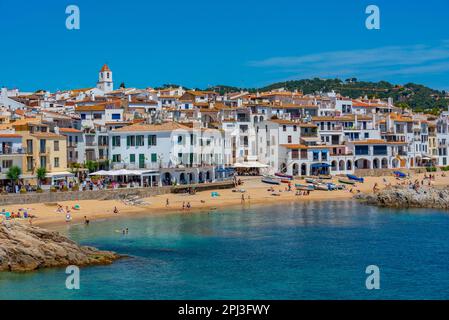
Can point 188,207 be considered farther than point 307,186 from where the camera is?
No

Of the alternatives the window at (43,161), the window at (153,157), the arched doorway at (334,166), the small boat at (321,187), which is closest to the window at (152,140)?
the window at (153,157)

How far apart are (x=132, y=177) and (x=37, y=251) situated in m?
34.9

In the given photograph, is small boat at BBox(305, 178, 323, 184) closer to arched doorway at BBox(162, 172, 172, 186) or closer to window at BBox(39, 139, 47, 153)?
arched doorway at BBox(162, 172, 172, 186)

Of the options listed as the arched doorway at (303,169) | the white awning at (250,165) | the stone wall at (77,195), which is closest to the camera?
the stone wall at (77,195)

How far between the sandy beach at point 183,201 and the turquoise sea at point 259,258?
285 centimetres

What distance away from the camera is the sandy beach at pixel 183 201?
55737mm

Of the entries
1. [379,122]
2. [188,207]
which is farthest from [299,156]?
[188,207]

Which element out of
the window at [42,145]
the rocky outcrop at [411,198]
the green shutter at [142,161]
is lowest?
the rocky outcrop at [411,198]

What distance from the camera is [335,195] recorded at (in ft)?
245

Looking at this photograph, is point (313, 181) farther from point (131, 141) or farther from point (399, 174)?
point (131, 141)

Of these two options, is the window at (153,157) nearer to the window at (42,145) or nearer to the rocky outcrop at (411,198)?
the window at (42,145)

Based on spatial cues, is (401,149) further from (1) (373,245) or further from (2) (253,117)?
(1) (373,245)

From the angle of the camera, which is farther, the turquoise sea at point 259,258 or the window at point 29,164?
the window at point 29,164
